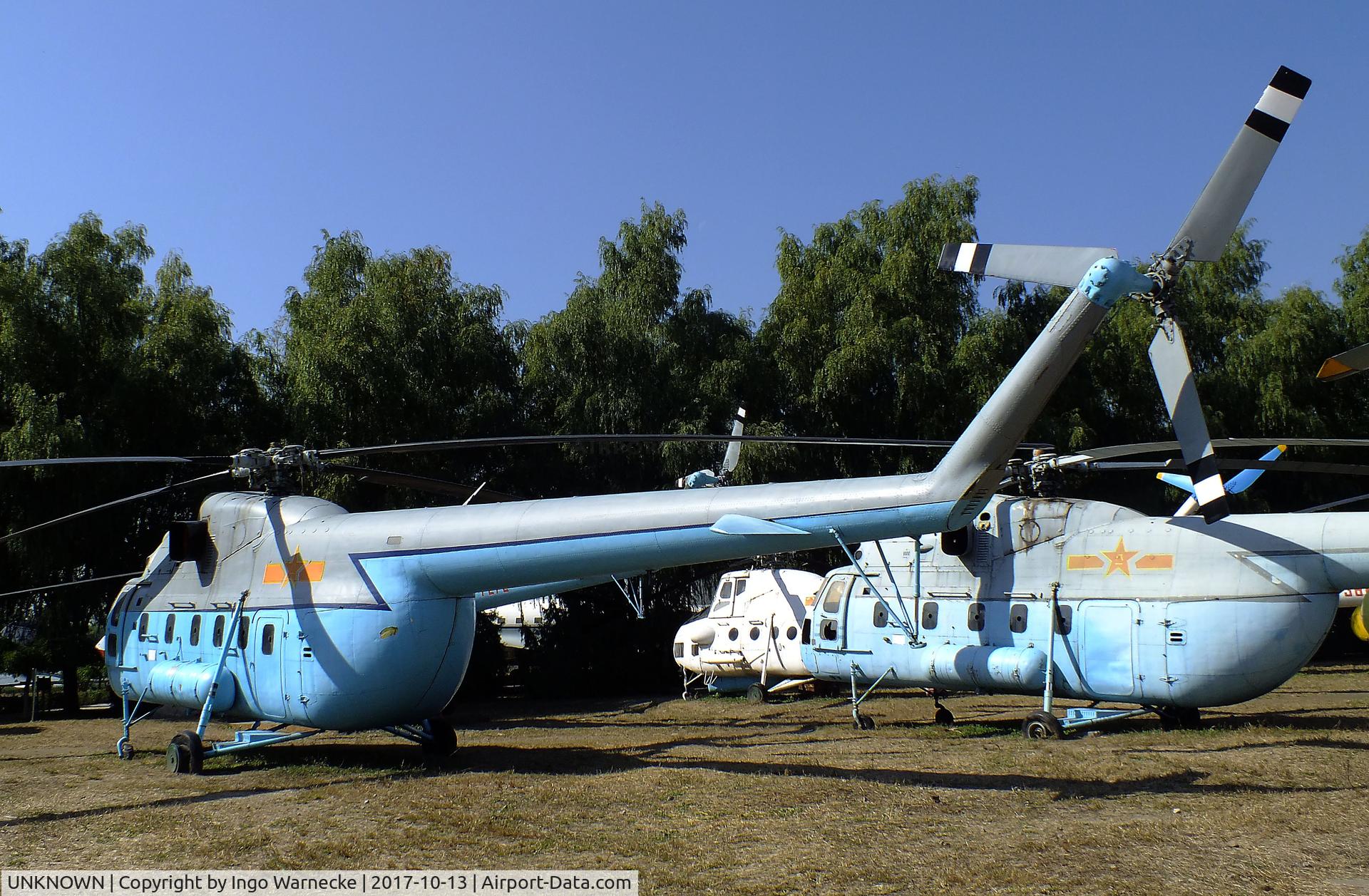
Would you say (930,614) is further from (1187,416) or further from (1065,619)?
(1187,416)

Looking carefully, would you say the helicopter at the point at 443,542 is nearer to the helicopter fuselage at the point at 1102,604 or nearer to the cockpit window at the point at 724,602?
the helicopter fuselage at the point at 1102,604

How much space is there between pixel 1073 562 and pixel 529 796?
26.7 ft

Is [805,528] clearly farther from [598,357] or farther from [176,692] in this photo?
[598,357]

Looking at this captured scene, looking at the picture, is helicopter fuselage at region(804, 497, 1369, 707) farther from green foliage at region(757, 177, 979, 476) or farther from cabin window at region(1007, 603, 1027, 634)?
green foliage at region(757, 177, 979, 476)

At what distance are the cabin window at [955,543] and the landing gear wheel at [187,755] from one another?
385 inches

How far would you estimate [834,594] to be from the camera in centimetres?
1678

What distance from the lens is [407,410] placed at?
23422mm

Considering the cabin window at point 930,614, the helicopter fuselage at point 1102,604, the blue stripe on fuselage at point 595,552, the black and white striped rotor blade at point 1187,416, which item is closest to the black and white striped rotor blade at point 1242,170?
the black and white striped rotor blade at point 1187,416

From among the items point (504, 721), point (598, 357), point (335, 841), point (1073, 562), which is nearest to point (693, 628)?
point (504, 721)

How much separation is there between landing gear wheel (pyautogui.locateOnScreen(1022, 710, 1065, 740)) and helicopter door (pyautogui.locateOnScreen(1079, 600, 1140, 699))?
24.1 inches

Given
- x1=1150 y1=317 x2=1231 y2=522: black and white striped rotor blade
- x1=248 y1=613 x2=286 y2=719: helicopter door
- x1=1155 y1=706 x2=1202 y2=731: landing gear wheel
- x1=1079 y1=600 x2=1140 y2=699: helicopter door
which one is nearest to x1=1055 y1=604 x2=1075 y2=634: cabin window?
x1=1079 y1=600 x2=1140 y2=699: helicopter door

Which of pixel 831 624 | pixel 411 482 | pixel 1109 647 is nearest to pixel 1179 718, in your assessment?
pixel 1109 647

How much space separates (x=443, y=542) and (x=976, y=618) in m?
7.88

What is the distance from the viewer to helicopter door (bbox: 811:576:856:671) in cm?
1650
